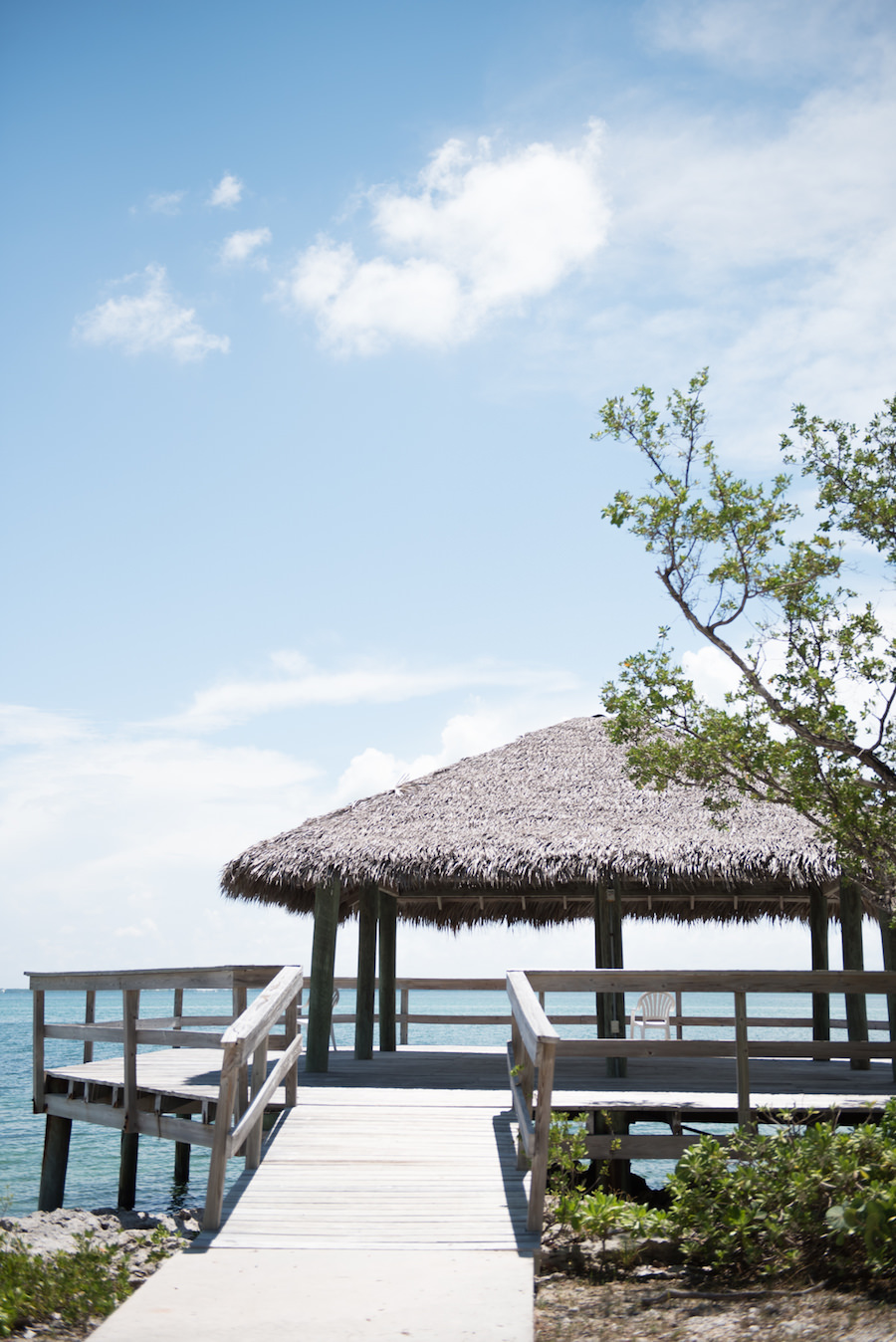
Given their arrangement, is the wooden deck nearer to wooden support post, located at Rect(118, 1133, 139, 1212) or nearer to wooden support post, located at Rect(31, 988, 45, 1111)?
wooden support post, located at Rect(31, 988, 45, 1111)

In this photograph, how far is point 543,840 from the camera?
32.4 ft

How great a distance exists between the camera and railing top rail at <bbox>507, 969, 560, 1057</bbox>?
4.44 metres

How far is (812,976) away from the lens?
21.9 feet

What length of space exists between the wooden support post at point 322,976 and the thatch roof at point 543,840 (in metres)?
0.26

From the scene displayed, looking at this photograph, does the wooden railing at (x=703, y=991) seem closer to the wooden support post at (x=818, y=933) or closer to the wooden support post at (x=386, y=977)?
the wooden support post at (x=818, y=933)

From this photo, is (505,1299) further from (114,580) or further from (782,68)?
(114,580)

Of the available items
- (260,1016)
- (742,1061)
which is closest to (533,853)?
(742,1061)

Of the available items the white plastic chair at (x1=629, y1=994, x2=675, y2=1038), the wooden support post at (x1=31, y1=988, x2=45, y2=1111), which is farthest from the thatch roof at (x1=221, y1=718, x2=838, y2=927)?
the wooden support post at (x1=31, y1=988, x2=45, y2=1111)

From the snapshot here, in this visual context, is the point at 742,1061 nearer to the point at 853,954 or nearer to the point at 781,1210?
the point at 781,1210

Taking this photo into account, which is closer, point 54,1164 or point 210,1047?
point 210,1047

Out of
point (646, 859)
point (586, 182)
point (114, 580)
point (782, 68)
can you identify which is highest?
point (782, 68)

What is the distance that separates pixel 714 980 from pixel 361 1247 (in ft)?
10.8

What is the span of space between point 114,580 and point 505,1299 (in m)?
10.8

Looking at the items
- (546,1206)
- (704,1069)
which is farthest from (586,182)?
(704,1069)
